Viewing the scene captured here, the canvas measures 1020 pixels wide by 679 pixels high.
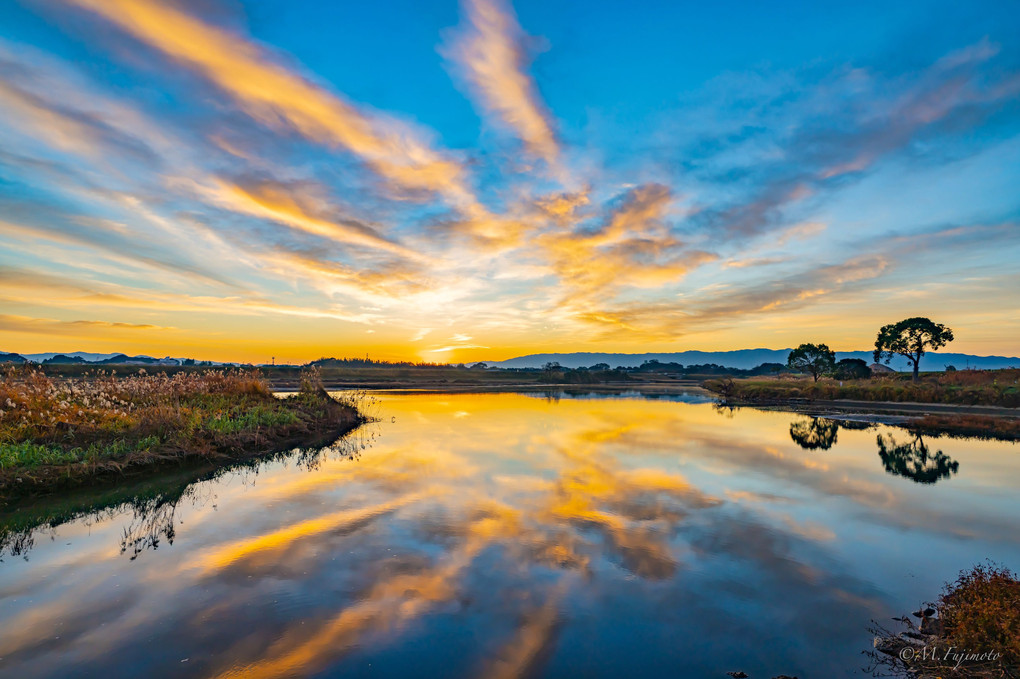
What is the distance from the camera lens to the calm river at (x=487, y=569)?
6.41 metres

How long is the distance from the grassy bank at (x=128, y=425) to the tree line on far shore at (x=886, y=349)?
90167mm

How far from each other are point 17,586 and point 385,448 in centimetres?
1476

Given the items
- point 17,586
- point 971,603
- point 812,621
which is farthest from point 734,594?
point 17,586

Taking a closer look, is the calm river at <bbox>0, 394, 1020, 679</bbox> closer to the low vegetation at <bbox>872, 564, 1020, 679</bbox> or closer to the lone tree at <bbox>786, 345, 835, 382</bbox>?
the low vegetation at <bbox>872, 564, 1020, 679</bbox>

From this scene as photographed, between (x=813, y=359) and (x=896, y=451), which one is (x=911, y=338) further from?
(x=896, y=451)

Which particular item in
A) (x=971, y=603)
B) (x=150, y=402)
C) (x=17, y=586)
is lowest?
(x=17, y=586)

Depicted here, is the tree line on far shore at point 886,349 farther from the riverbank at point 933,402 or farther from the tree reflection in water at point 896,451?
the tree reflection in water at point 896,451

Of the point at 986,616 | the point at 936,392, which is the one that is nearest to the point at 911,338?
the point at 936,392

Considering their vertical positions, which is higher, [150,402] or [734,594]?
[150,402]

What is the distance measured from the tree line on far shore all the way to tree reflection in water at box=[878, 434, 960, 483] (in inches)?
2338

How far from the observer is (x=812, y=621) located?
24.7 ft

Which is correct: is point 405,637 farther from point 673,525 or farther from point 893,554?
point 893,554

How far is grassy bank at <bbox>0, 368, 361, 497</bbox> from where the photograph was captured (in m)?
13.8

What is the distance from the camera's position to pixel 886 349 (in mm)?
79750
